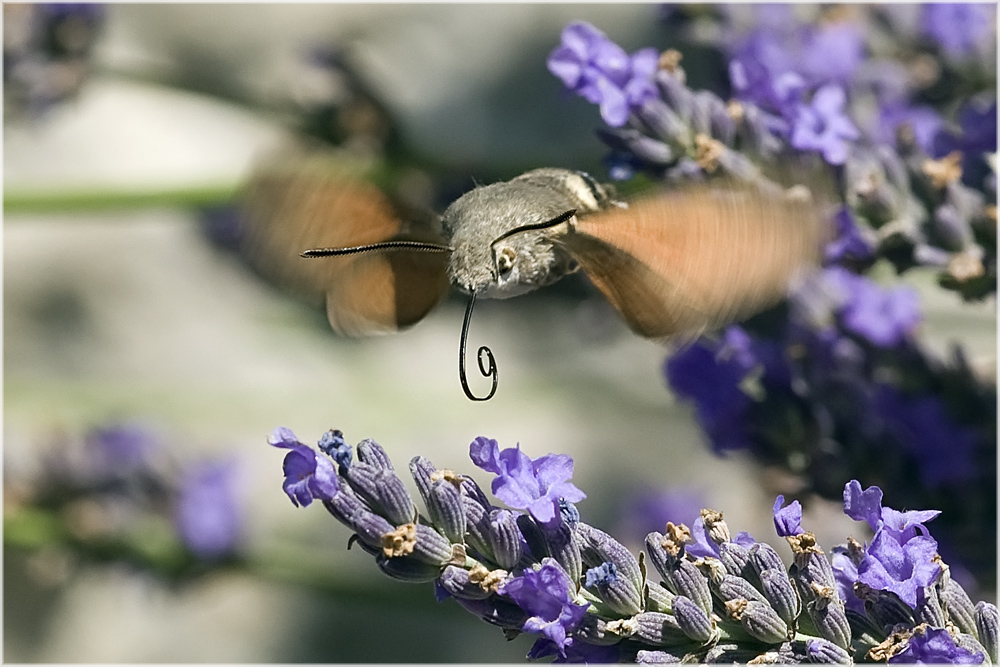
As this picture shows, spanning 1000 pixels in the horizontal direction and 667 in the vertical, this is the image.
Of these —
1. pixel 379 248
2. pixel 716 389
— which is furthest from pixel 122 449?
pixel 716 389

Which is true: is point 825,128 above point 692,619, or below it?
above

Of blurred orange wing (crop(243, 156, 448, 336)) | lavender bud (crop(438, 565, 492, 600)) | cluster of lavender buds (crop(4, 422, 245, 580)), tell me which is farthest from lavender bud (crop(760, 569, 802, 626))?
cluster of lavender buds (crop(4, 422, 245, 580))

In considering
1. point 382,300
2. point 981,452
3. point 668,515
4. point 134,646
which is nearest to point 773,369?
point 981,452

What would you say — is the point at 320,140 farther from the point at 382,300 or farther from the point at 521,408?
the point at 521,408

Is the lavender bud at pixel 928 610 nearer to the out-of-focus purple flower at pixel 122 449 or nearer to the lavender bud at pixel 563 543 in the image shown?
the lavender bud at pixel 563 543

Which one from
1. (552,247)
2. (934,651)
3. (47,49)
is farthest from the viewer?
(47,49)

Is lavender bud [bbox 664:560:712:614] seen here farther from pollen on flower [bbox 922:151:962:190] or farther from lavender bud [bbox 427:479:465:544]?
pollen on flower [bbox 922:151:962:190]

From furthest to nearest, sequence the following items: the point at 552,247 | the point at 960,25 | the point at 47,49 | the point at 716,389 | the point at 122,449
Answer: the point at 47,49
the point at 122,449
the point at 960,25
the point at 716,389
the point at 552,247

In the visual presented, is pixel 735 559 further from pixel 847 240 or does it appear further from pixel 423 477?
pixel 847 240
